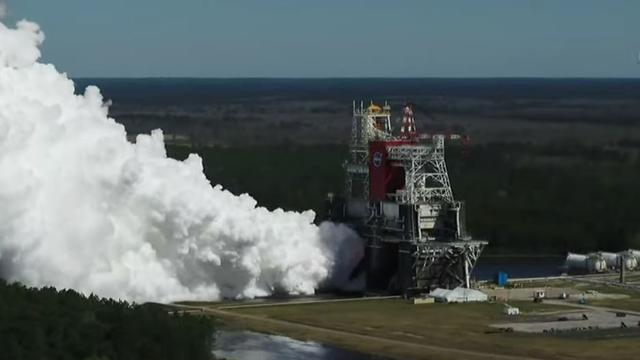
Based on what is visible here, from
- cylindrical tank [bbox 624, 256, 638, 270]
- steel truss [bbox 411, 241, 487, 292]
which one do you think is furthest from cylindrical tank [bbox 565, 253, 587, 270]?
steel truss [bbox 411, 241, 487, 292]

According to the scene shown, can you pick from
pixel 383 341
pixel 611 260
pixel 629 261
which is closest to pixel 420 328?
pixel 383 341

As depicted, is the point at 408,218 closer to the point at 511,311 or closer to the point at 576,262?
the point at 511,311

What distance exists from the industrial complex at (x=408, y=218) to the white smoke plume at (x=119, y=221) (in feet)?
10.1

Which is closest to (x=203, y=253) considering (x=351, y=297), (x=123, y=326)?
(x=351, y=297)

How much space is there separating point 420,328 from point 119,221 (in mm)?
16559

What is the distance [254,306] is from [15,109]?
14070mm

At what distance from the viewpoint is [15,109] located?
71500mm

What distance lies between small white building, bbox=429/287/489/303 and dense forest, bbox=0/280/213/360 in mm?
23468

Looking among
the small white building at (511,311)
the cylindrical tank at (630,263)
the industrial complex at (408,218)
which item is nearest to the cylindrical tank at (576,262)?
the cylindrical tank at (630,263)

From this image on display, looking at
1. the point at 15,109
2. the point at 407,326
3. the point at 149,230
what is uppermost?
the point at 15,109

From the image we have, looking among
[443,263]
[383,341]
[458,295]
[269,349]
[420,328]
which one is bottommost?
[269,349]

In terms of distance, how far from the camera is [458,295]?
75.8 metres

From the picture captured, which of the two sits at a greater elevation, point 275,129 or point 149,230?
point 275,129

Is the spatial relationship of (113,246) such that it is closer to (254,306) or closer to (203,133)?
(254,306)
